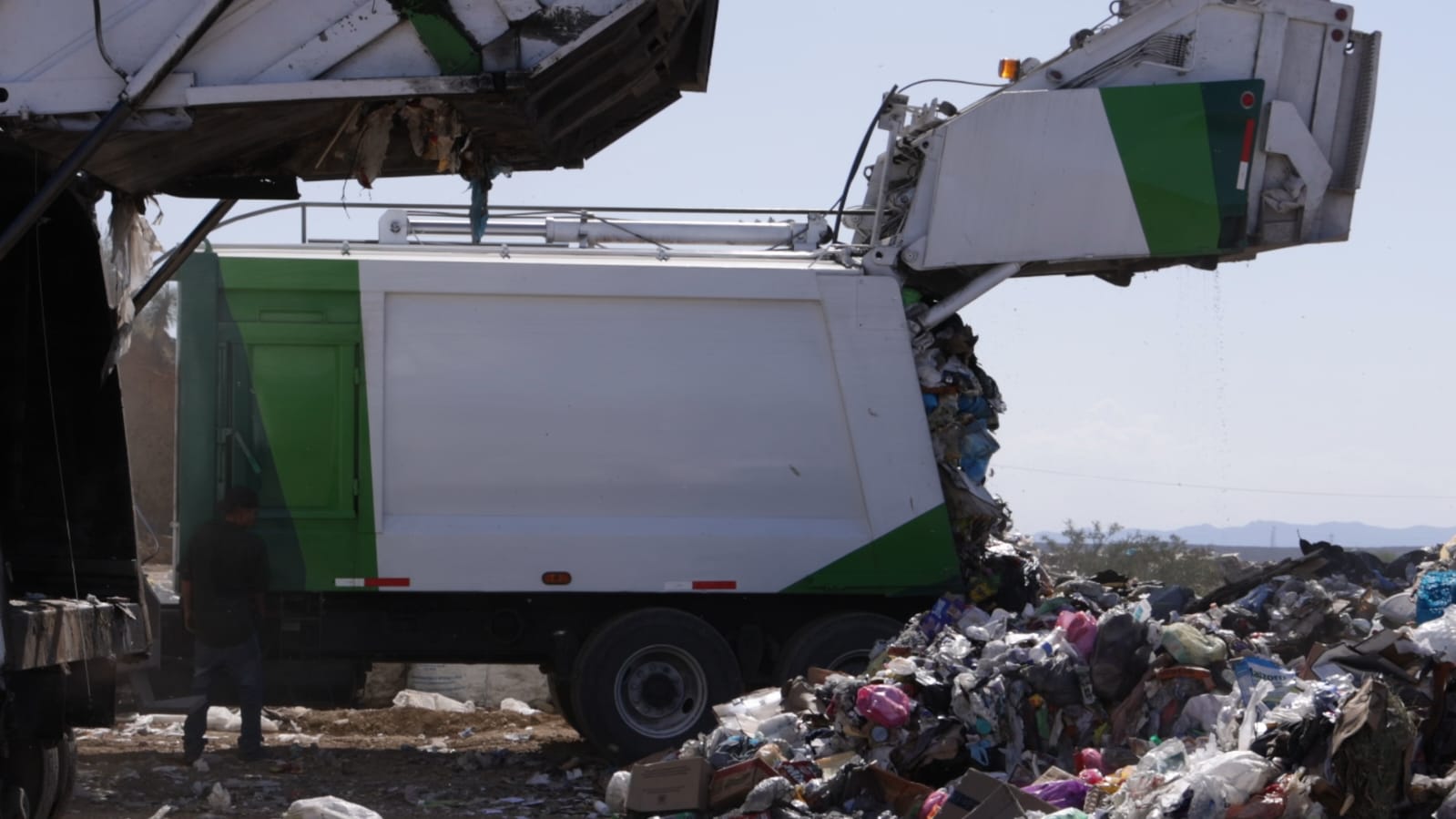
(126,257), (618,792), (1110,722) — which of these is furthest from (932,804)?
(126,257)

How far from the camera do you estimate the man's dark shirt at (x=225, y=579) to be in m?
7.62

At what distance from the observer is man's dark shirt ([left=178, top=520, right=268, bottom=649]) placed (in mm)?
7625

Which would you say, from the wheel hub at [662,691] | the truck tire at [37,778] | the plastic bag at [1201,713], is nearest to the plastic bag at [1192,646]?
the plastic bag at [1201,713]

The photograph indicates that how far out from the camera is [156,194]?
186 inches

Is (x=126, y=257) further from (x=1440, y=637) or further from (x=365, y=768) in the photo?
(x=1440, y=637)

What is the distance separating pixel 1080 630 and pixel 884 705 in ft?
3.40

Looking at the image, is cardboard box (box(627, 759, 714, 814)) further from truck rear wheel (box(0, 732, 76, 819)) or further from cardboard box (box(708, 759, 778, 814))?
truck rear wheel (box(0, 732, 76, 819))

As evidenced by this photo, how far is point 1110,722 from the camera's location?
679 cm

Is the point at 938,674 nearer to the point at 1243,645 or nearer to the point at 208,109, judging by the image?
the point at 1243,645

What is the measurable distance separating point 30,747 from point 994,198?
5.39 metres

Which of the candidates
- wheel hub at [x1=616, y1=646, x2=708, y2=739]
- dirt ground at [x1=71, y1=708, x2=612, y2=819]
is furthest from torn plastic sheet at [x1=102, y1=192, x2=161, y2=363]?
wheel hub at [x1=616, y1=646, x2=708, y2=739]

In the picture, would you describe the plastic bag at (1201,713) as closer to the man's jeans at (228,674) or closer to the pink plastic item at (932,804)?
the pink plastic item at (932,804)

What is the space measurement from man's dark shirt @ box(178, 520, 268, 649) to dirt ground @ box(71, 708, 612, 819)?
66 centimetres

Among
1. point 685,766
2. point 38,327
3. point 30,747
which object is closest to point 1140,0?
point 685,766
